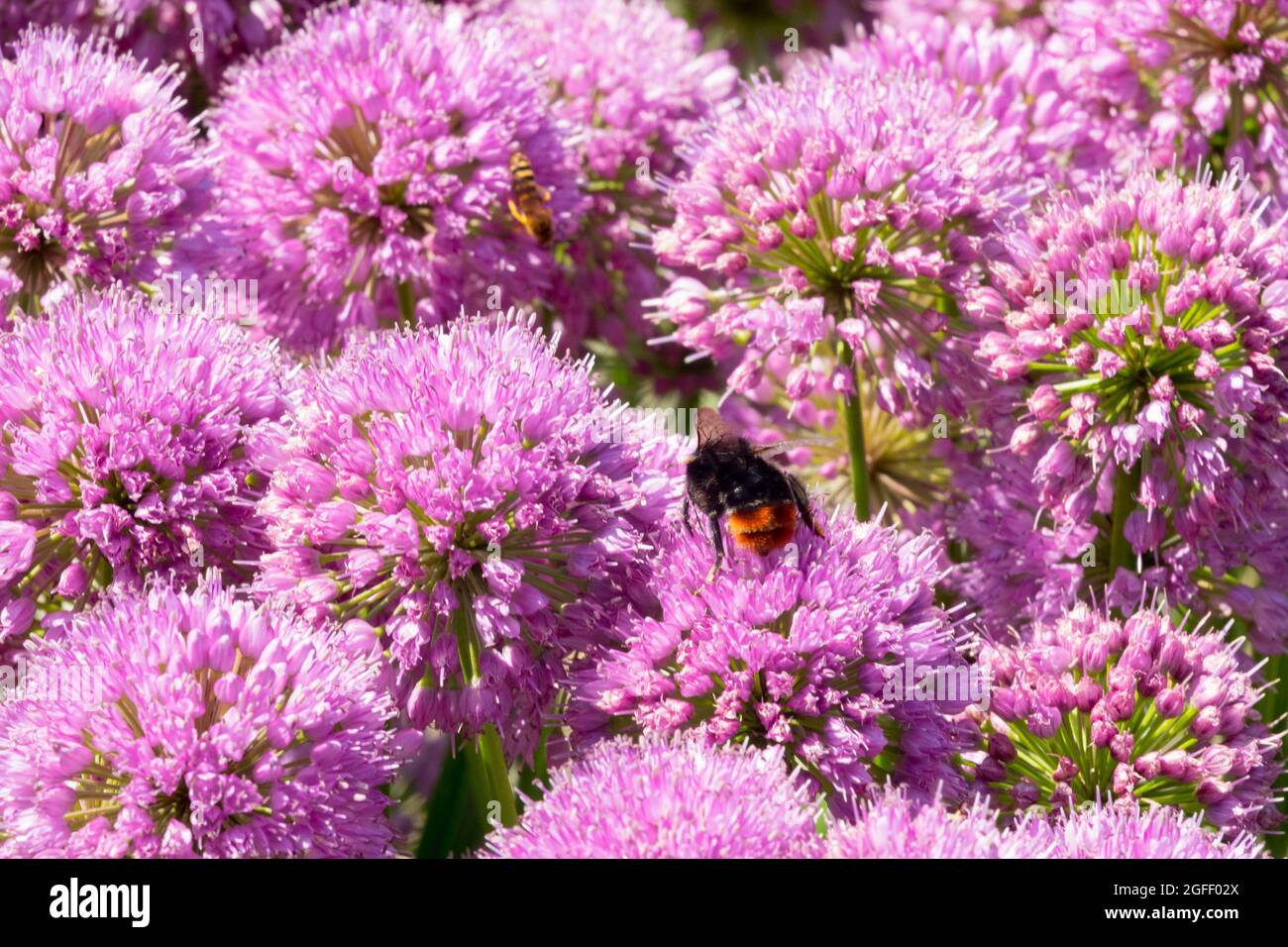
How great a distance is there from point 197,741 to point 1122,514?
1955 mm

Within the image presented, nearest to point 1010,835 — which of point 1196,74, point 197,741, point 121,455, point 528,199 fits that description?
point 197,741

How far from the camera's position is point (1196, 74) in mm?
4109

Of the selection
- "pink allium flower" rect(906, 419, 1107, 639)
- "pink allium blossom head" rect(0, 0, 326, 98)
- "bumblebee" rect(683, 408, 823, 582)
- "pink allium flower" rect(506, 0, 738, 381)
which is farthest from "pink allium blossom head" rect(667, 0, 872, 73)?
"bumblebee" rect(683, 408, 823, 582)

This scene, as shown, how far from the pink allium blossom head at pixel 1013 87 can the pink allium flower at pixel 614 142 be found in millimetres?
527

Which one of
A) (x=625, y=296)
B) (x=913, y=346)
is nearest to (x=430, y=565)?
(x=913, y=346)

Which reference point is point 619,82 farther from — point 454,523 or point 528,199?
point 454,523

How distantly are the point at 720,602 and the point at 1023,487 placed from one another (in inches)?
45.1

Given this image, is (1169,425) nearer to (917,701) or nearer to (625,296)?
(917,701)

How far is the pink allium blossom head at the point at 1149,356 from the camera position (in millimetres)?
3215

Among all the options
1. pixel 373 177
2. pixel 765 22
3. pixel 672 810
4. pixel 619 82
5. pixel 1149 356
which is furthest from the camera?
pixel 765 22

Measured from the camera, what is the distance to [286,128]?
12.5 feet

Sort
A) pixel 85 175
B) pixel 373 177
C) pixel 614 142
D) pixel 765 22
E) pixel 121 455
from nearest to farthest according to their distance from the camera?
pixel 121 455, pixel 85 175, pixel 373 177, pixel 614 142, pixel 765 22

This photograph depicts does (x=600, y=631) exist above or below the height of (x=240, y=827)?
above

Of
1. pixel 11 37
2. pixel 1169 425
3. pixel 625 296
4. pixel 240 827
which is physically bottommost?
pixel 240 827
